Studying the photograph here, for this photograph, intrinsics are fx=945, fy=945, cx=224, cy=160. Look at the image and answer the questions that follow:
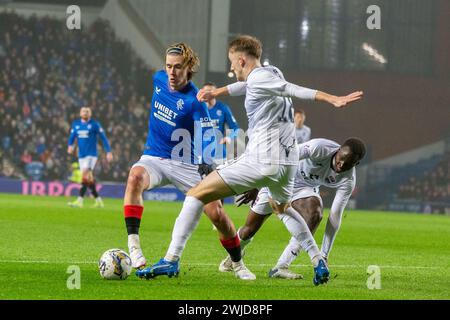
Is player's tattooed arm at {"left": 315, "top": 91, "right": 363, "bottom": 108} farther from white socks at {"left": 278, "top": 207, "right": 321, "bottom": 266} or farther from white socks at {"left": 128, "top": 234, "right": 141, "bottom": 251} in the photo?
white socks at {"left": 128, "top": 234, "right": 141, "bottom": 251}

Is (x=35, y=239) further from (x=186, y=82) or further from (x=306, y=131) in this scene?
(x=306, y=131)

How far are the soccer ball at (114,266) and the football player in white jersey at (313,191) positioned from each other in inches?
52.6

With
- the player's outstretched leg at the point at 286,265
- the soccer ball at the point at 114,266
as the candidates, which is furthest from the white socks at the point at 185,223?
the player's outstretched leg at the point at 286,265

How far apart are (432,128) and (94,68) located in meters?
12.9

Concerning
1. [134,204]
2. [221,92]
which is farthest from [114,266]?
[221,92]

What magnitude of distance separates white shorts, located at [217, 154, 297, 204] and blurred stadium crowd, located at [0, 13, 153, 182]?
2440cm

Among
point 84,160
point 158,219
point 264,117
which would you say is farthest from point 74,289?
point 84,160

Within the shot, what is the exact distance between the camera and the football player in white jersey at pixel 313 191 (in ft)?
28.7

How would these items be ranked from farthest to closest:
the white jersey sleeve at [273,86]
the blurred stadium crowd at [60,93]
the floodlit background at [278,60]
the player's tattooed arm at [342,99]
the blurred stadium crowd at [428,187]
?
the floodlit background at [278,60]
the blurred stadium crowd at [428,187]
the blurred stadium crowd at [60,93]
the white jersey sleeve at [273,86]
the player's tattooed arm at [342,99]

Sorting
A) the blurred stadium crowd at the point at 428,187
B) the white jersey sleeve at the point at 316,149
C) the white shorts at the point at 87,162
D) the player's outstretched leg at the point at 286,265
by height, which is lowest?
the blurred stadium crowd at the point at 428,187

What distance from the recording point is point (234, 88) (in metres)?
8.32

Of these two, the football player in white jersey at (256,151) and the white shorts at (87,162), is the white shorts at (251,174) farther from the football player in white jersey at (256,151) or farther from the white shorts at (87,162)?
the white shorts at (87,162)

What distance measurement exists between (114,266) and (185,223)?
2.36 feet

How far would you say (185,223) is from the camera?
7.84 meters
